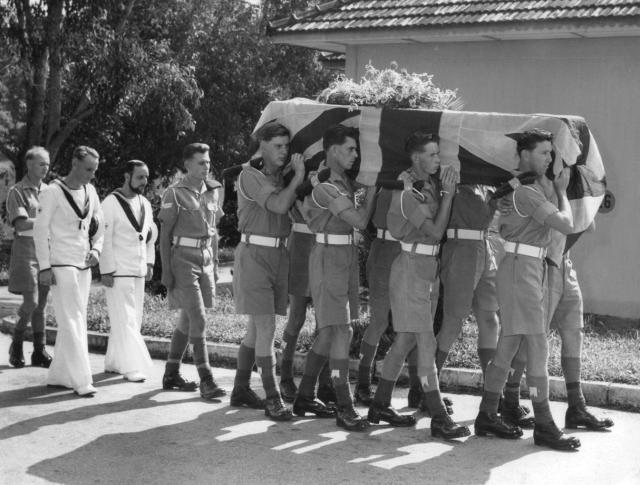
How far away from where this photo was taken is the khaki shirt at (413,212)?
696 cm

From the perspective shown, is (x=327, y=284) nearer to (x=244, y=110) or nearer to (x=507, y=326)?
(x=507, y=326)

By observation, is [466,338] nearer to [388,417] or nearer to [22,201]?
[388,417]

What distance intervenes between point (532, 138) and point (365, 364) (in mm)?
2253

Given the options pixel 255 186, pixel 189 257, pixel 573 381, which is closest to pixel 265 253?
pixel 255 186

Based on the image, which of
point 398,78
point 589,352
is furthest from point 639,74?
point 398,78

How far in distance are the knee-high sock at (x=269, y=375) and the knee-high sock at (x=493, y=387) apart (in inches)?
58.7

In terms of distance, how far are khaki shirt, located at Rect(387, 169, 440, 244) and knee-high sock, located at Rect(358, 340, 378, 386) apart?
1178 millimetres

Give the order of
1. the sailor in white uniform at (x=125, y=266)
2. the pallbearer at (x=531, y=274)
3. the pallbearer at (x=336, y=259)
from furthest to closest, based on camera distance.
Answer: the sailor in white uniform at (x=125, y=266) < the pallbearer at (x=336, y=259) < the pallbearer at (x=531, y=274)

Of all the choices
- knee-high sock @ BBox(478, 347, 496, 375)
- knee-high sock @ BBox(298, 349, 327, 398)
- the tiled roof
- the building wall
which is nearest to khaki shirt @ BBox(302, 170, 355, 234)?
Result: knee-high sock @ BBox(298, 349, 327, 398)

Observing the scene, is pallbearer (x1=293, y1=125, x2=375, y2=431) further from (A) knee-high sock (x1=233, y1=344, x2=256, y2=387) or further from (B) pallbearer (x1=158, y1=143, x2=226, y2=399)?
(B) pallbearer (x1=158, y1=143, x2=226, y2=399)

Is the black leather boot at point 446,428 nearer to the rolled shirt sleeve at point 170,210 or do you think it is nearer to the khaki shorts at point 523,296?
the khaki shorts at point 523,296

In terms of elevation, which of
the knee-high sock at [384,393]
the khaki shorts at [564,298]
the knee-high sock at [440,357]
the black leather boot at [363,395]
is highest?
the khaki shorts at [564,298]

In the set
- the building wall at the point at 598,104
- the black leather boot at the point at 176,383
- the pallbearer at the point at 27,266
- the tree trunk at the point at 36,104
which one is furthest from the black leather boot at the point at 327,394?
the tree trunk at the point at 36,104

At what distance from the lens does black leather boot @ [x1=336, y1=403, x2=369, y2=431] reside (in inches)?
285
